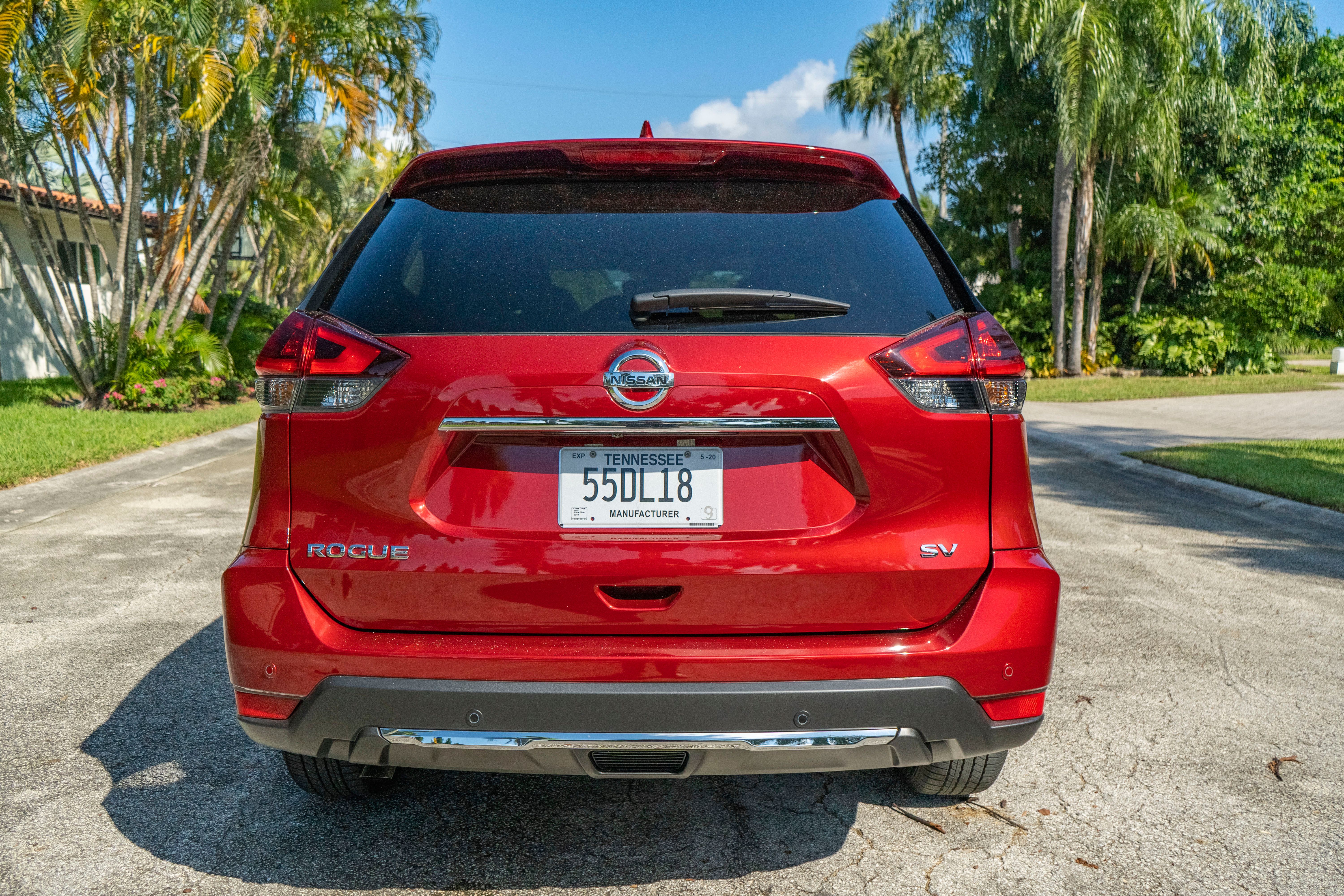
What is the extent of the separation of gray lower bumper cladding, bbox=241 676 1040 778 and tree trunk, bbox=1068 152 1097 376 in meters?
21.2

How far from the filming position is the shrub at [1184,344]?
22.9 m

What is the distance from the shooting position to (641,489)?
2230 mm

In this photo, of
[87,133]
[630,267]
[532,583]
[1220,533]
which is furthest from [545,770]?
[87,133]

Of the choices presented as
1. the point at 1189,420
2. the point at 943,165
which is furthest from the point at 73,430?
the point at 943,165

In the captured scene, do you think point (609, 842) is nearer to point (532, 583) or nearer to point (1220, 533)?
point (532, 583)

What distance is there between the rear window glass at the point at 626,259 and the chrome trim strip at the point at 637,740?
0.86 meters

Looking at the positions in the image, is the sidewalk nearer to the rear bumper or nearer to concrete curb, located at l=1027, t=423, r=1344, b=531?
concrete curb, located at l=1027, t=423, r=1344, b=531

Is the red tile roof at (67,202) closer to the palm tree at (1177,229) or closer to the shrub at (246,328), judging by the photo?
the shrub at (246,328)

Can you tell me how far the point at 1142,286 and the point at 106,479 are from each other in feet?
72.0

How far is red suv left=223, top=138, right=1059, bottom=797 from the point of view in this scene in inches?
86.4

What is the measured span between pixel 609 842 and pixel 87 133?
15709mm

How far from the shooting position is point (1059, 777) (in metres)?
3.10

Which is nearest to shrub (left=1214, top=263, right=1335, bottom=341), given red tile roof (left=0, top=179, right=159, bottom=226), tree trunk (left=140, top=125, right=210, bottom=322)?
Result: tree trunk (left=140, top=125, right=210, bottom=322)

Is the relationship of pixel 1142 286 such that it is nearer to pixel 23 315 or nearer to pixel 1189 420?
pixel 1189 420
